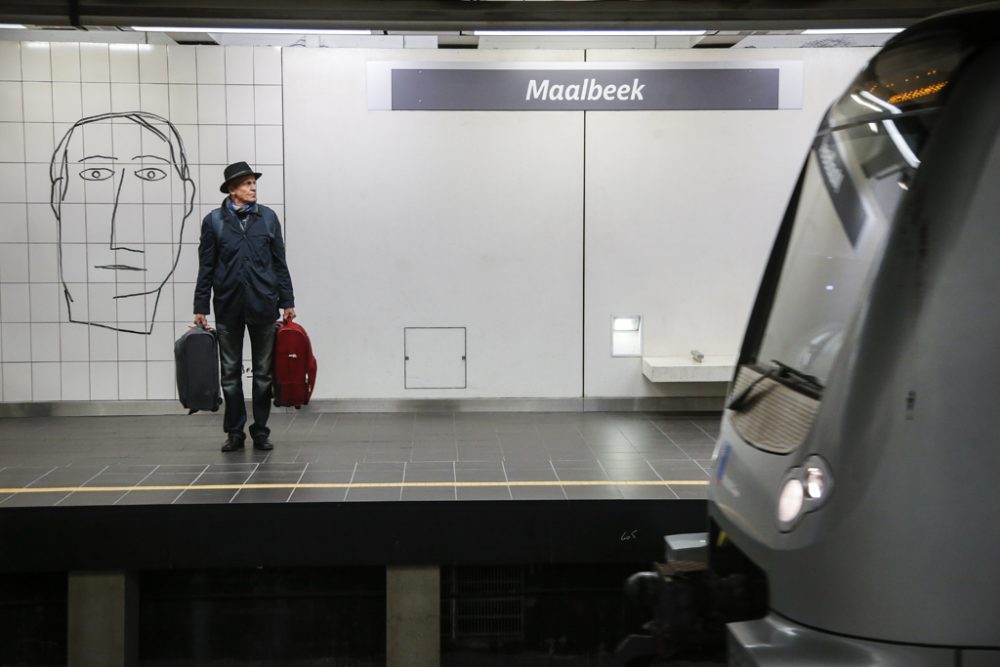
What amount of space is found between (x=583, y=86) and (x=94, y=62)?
4085 millimetres

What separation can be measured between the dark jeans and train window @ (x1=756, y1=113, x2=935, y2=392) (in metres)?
4.20

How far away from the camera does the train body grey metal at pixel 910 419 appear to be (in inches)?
108

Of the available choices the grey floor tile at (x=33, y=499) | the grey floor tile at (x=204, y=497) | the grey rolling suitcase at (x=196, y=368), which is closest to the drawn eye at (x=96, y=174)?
the grey rolling suitcase at (x=196, y=368)

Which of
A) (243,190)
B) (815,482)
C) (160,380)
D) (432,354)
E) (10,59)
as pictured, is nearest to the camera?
(815,482)

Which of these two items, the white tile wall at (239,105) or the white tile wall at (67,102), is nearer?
the white tile wall at (67,102)

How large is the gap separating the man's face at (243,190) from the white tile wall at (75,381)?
263 cm

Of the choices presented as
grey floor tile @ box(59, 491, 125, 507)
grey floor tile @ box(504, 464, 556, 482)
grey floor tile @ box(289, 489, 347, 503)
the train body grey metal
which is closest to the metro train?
the train body grey metal

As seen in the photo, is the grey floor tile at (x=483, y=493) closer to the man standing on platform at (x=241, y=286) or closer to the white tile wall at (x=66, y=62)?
the man standing on platform at (x=241, y=286)

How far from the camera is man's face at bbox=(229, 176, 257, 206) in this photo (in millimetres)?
7039

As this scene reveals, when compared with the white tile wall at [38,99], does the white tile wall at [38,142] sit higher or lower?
lower

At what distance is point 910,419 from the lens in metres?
2.79

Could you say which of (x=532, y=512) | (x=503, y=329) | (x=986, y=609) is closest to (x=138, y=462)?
(x=532, y=512)

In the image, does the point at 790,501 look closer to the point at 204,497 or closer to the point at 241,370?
the point at 204,497

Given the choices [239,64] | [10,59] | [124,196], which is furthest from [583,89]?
[10,59]
